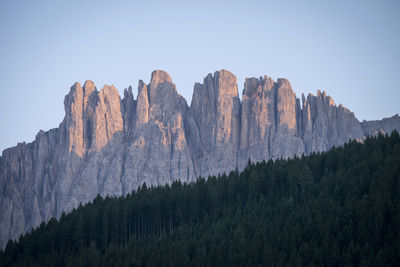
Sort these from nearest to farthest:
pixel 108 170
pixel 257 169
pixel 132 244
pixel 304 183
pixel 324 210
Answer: pixel 324 210 → pixel 132 244 → pixel 304 183 → pixel 257 169 → pixel 108 170

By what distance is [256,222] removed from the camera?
339 ft

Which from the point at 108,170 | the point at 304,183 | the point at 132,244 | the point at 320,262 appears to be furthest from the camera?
the point at 108,170

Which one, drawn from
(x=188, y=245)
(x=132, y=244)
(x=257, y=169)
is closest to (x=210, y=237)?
(x=188, y=245)

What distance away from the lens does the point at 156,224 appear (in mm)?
121062

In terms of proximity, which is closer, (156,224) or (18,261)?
(18,261)

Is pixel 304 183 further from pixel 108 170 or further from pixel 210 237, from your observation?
pixel 108 170

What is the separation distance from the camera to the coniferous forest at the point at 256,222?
89312 millimetres

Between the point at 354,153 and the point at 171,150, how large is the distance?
284 ft

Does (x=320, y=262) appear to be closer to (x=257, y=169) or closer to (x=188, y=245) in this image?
(x=188, y=245)

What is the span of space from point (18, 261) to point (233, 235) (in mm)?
41361

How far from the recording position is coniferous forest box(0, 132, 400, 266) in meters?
89.3

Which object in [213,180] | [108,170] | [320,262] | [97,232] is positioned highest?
[108,170]

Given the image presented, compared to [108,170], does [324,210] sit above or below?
below

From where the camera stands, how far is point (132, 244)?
107m
